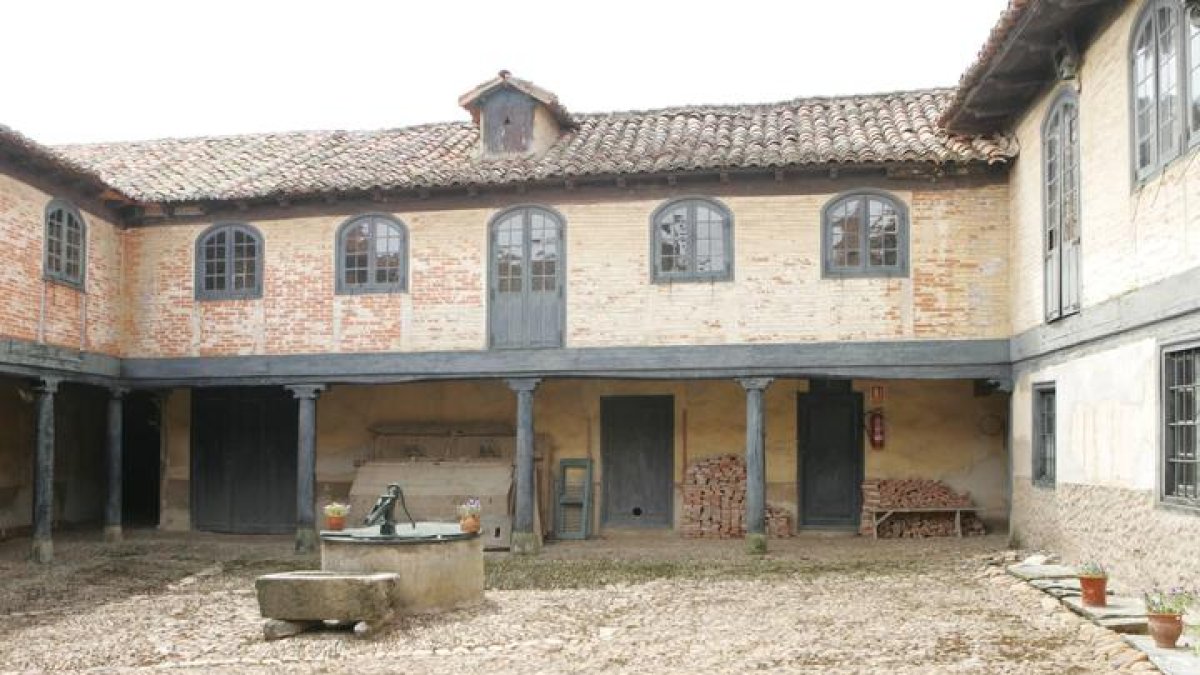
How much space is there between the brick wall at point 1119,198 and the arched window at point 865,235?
272 cm

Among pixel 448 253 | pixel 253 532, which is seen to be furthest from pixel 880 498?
pixel 253 532

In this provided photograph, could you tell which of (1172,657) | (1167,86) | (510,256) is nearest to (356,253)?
(510,256)

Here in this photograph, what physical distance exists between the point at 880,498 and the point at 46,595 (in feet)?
38.2

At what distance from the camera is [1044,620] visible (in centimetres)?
1018

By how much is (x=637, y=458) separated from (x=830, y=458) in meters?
3.12

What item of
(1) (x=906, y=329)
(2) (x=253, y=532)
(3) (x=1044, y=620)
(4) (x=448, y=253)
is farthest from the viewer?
(2) (x=253, y=532)

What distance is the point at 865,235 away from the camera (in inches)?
611

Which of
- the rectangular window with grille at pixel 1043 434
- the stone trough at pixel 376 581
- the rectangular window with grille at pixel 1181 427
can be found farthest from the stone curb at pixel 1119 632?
the stone trough at pixel 376 581

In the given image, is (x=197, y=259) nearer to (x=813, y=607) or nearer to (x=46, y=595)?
(x=46, y=595)

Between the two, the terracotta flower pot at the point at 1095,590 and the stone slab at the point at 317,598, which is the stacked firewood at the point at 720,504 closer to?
the terracotta flower pot at the point at 1095,590

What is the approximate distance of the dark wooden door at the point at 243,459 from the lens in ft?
63.7

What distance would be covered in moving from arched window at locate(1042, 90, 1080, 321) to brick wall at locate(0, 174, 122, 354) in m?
13.1

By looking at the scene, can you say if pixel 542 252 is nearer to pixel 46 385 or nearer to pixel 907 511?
pixel 907 511

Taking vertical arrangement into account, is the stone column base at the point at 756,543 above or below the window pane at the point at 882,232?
below
